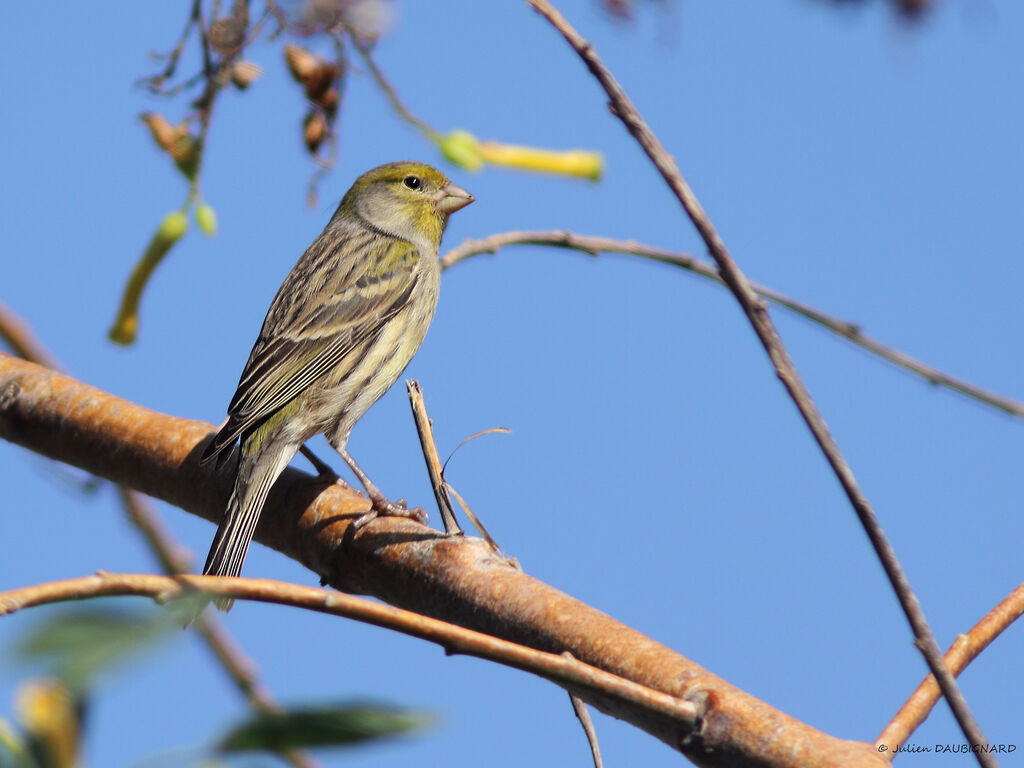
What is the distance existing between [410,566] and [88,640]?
2.51m

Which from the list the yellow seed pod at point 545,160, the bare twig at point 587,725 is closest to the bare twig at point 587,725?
the bare twig at point 587,725

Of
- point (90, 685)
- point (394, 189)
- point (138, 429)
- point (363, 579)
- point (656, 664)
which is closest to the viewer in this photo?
point (90, 685)

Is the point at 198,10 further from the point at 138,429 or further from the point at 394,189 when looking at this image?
the point at 394,189

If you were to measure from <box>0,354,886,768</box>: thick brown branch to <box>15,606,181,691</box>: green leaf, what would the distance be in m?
1.30

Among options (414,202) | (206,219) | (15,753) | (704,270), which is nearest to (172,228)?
(206,219)

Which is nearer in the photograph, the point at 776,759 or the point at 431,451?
the point at 776,759

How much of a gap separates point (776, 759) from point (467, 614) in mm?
988

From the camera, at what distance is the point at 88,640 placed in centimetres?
72

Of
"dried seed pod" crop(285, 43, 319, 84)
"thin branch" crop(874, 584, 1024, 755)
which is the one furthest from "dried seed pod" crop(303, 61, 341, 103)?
"thin branch" crop(874, 584, 1024, 755)

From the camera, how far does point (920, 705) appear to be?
2211mm

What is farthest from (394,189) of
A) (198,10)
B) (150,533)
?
(150,533)

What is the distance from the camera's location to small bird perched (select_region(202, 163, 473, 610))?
5129 millimetres

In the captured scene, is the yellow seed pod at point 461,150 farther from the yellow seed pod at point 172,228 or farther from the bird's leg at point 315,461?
the bird's leg at point 315,461

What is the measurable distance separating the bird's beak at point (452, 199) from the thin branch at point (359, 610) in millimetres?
5080
